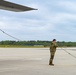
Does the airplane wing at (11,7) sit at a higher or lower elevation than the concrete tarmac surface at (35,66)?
higher

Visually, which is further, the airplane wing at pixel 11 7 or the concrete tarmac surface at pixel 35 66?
the airplane wing at pixel 11 7

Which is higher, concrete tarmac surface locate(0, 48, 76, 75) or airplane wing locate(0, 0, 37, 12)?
airplane wing locate(0, 0, 37, 12)

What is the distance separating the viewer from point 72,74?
1522 centimetres

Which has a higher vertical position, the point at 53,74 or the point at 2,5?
the point at 2,5

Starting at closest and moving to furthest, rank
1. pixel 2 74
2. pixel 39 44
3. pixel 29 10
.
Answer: pixel 2 74 < pixel 29 10 < pixel 39 44

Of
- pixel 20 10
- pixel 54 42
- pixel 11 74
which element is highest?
pixel 20 10

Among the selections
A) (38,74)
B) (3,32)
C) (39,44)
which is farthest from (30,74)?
(39,44)

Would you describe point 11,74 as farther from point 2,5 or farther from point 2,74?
point 2,5

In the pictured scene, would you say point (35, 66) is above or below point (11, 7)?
below

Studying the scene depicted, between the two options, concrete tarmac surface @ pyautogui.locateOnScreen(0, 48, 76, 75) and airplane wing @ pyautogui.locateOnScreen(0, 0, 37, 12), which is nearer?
concrete tarmac surface @ pyautogui.locateOnScreen(0, 48, 76, 75)

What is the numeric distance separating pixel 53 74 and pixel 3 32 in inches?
210

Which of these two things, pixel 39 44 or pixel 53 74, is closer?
pixel 53 74

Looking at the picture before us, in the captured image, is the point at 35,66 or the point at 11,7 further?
the point at 11,7

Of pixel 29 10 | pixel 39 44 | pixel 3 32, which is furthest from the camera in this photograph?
pixel 39 44
